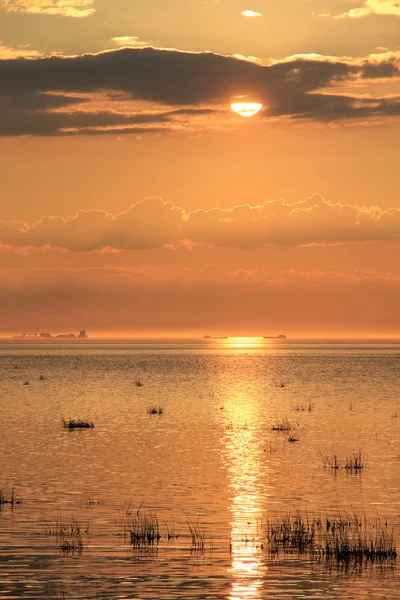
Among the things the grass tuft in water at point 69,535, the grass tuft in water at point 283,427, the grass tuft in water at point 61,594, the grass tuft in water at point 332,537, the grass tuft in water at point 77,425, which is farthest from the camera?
the grass tuft in water at point 77,425

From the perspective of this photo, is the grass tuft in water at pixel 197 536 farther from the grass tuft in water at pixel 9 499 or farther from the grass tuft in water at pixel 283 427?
the grass tuft in water at pixel 283 427

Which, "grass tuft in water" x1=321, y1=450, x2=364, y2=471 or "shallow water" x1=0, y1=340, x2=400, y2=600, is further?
"grass tuft in water" x1=321, y1=450, x2=364, y2=471

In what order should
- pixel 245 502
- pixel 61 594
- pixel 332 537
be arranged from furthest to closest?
pixel 245 502
pixel 332 537
pixel 61 594

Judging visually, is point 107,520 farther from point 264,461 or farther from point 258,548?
point 264,461

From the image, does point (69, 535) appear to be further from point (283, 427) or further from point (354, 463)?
point (283, 427)

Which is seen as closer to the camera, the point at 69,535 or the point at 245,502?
the point at 69,535

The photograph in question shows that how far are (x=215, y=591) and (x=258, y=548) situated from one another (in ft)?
15.2

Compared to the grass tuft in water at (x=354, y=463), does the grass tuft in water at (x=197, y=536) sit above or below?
below

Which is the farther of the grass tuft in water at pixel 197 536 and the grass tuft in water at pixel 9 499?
the grass tuft in water at pixel 9 499

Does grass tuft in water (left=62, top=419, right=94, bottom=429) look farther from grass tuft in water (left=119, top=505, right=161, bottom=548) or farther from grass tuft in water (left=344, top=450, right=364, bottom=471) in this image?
grass tuft in water (left=119, top=505, right=161, bottom=548)

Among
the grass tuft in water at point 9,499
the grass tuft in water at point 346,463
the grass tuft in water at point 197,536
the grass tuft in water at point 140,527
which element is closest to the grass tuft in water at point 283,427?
Answer: the grass tuft in water at point 346,463

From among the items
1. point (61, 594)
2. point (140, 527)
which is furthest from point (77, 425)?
point (61, 594)

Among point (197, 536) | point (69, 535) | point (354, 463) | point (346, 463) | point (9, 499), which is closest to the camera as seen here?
point (197, 536)

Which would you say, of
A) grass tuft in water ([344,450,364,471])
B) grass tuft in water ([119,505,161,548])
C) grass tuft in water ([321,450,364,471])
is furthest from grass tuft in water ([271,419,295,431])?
grass tuft in water ([119,505,161,548])
